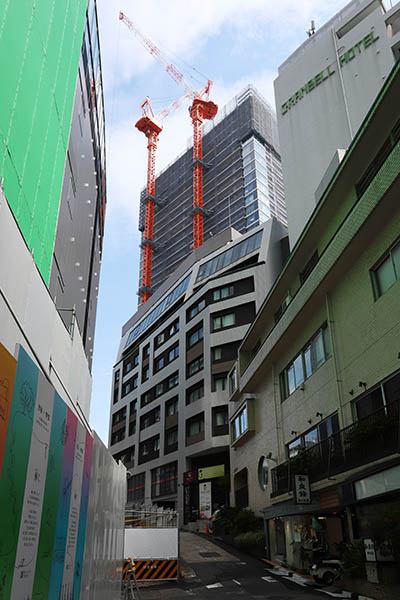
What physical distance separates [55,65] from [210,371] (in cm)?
3646

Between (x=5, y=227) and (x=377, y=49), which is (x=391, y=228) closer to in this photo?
(x=5, y=227)

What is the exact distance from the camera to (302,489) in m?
17.5

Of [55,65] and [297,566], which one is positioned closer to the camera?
[55,65]

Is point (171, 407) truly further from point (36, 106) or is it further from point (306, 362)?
point (36, 106)

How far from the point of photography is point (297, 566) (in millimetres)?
19656

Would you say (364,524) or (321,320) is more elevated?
(321,320)

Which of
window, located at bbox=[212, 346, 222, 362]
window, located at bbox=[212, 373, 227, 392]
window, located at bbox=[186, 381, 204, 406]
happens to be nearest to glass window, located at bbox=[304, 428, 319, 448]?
window, located at bbox=[212, 373, 227, 392]

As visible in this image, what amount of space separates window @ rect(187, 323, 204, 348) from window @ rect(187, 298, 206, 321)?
74.2 inches

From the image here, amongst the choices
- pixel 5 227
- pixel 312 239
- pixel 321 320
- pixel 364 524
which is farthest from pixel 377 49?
pixel 5 227

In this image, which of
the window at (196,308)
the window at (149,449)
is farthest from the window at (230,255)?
the window at (149,449)

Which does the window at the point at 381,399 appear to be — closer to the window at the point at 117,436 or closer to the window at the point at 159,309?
the window at the point at 159,309

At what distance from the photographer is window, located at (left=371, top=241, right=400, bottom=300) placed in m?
14.2

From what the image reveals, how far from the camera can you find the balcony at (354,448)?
12.5 metres

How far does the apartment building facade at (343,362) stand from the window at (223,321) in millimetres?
23444
